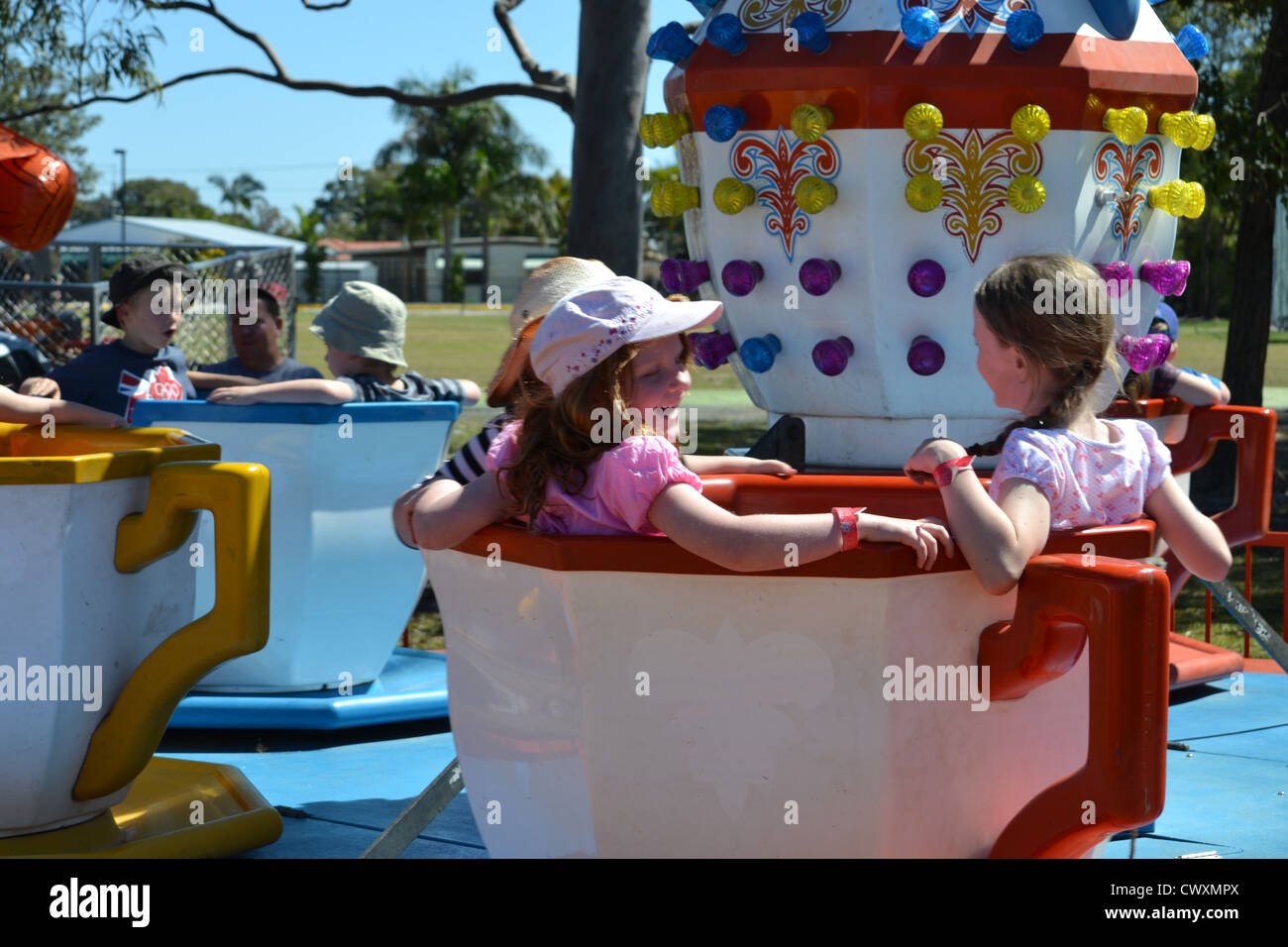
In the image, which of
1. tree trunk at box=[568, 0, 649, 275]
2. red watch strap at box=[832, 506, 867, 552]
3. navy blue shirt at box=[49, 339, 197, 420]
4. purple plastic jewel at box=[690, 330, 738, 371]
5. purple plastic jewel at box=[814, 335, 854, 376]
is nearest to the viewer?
red watch strap at box=[832, 506, 867, 552]

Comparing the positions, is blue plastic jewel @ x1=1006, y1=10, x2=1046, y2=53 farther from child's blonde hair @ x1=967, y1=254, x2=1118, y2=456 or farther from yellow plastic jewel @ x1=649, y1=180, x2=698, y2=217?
child's blonde hair @ x1=967, y1=254, x2=1118, y2=456

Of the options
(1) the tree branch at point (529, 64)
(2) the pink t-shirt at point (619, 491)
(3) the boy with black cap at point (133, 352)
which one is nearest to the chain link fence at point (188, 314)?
(1) the tree branch at point (529, 64)

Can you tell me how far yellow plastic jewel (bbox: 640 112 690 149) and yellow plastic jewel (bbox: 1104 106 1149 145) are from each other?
83 centimetres

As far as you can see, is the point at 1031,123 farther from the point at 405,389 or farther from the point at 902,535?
the point at 405,389

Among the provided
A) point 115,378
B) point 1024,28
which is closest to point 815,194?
point 1024,28

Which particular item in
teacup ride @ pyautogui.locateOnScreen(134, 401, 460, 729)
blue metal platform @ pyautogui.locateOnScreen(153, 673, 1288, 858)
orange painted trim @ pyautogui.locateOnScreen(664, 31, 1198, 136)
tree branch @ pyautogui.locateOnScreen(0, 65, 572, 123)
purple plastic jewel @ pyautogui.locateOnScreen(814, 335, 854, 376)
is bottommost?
blue metal platform @ pyautogui.locateOnScreen(153, 673, 1288, 858)

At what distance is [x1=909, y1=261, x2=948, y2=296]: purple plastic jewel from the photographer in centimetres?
274

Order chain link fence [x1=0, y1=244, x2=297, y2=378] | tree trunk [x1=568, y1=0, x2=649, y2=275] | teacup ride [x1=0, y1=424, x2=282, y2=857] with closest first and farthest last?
teacup ride [x1=0, y1=424, x2=282, y2=857] < tree trunk [x1=568, y1=0, x2=649, y2=275] < chain link fence [x1=0, y1=244, x2=297, y2=378]

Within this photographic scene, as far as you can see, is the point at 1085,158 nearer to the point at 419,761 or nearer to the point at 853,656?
the point at 853,656

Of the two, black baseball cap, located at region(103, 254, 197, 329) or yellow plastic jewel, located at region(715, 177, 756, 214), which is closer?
yellow plastic jewel, located at region(715, 177, 756, 214)

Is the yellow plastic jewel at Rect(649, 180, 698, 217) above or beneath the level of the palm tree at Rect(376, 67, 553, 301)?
beneath

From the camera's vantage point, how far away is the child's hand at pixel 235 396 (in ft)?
13.2

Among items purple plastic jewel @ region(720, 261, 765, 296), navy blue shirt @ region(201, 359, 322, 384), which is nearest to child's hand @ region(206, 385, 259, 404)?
navy blue shirt @ region(201, 359, 322, 384)

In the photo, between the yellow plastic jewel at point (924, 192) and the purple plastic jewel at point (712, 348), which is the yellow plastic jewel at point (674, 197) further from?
the yellow plastic jewel at point (924, 192)
